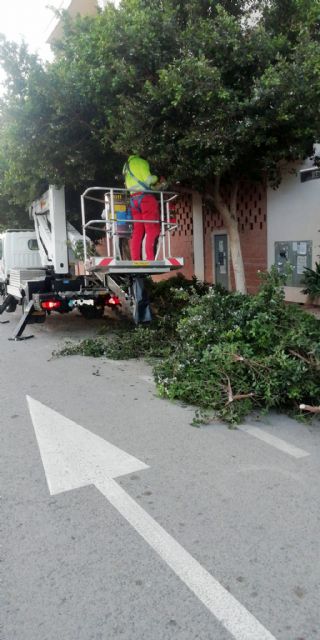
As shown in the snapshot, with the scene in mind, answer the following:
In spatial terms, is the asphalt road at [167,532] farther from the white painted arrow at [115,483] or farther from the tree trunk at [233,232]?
the tree trunk at [233,232]

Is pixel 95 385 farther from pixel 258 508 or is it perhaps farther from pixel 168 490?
pixel 258 508

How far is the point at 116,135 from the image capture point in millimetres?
8531

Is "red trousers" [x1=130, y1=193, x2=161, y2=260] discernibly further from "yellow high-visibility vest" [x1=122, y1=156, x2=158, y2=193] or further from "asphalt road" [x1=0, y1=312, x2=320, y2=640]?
"asphalt road" [x1=0, y1=312, x2=320, y2=640]

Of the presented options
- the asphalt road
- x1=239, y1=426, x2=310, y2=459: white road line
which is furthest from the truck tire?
x1=239, y1=426, x2=310, y2=459: white road line

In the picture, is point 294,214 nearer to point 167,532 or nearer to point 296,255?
point 296,255

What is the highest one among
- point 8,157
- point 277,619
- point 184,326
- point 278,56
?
point 278,56

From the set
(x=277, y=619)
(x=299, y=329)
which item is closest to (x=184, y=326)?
(x=299, y=329)

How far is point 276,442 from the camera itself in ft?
14.5

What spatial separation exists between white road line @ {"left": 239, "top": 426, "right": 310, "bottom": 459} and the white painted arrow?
1.20m

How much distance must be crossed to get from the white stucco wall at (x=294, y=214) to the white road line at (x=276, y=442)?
6.47 meters

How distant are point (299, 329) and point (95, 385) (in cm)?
270

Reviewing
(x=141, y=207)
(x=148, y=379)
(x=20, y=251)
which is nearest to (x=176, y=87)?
(x=141, y=207)

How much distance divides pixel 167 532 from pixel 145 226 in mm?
5873

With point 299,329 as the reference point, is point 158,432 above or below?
below
